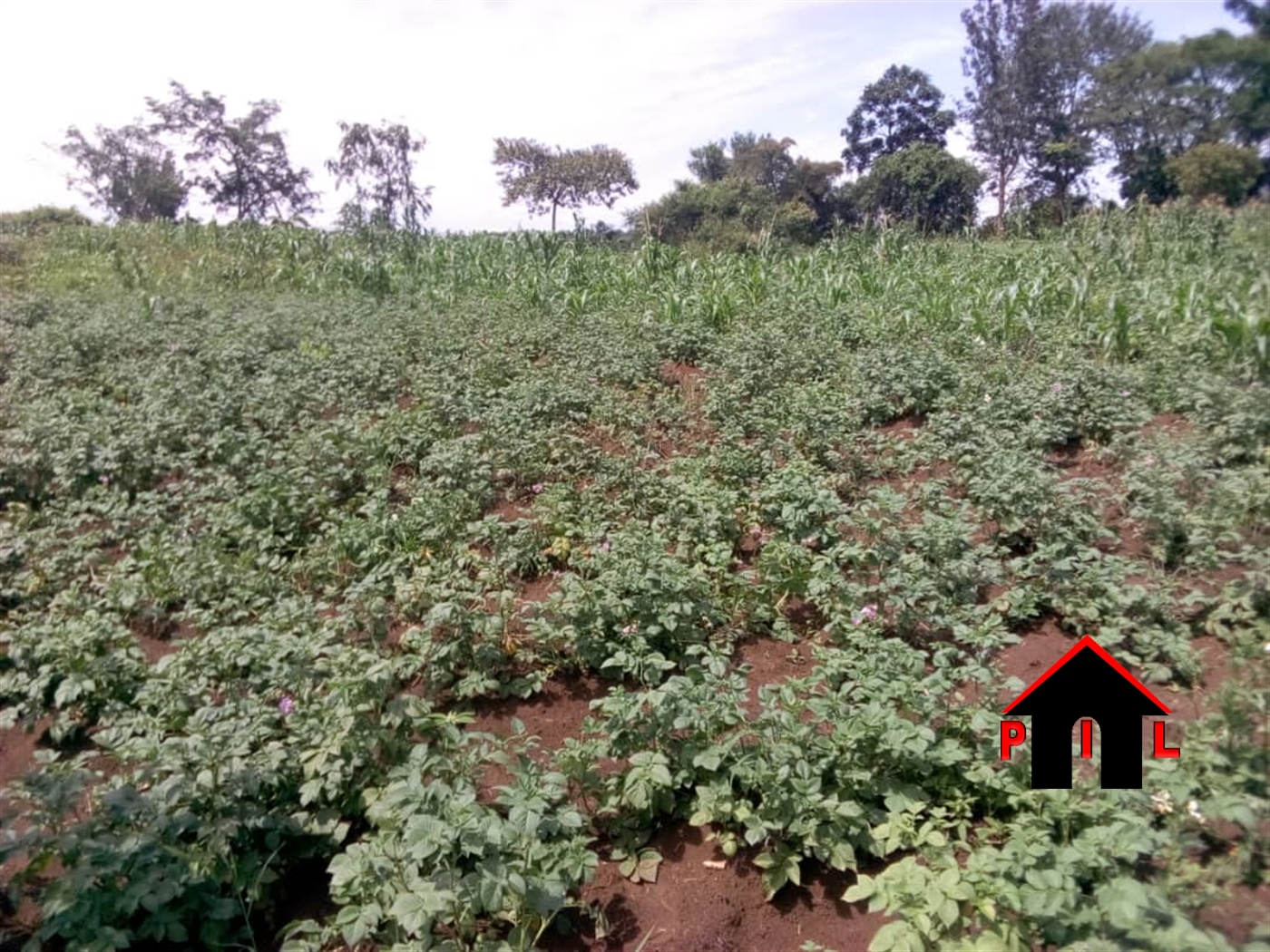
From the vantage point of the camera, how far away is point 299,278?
12.3 metres

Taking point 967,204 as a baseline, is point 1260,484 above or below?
below

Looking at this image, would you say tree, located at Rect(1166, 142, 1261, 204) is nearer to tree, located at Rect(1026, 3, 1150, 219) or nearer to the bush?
tree, located at Rect(1026, 3, 1150, 219)

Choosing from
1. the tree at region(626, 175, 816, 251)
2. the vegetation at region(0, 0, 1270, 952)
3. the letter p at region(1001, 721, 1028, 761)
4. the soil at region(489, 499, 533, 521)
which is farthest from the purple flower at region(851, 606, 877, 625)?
the tree at region(626, 175, 816, 251)

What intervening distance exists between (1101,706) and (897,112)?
31.1 metres

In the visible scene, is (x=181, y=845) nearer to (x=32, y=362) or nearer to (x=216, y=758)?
(x=216, y=758)

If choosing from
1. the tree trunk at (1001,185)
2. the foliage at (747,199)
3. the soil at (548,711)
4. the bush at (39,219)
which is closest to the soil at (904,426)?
the soil at (548,711)

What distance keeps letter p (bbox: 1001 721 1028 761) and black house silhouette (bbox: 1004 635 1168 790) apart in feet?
1.18

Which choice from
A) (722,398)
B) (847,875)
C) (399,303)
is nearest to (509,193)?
(399,303)

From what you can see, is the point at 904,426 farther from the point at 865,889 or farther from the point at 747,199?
the point at 747,199

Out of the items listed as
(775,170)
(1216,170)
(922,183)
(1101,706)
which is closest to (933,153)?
(922,183)

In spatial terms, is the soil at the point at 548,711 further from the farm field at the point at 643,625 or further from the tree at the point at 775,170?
the tree at the point at 775,170

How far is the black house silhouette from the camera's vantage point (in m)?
1.92

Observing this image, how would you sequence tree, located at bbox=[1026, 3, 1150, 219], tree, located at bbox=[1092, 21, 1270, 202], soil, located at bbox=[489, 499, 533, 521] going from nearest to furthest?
tree, located at bbox=[1092, 21, 1270, 202], soil, located at bbox=[489, 499, 533, 521], tree, located at bbox=[1026, 3, 1150, 219]

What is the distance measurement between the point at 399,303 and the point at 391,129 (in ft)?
33.4
